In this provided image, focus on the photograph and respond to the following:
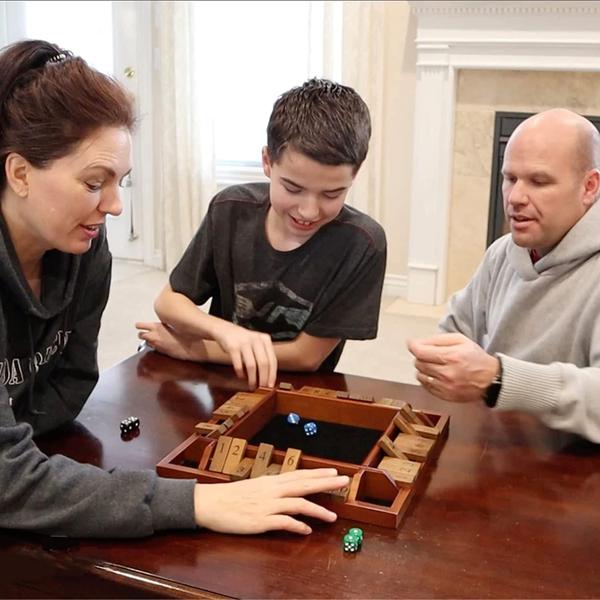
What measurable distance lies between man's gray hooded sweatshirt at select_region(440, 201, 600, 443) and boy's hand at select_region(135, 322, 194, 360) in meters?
0.61

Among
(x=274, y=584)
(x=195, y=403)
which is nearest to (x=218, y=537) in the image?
(x=274, y=584)

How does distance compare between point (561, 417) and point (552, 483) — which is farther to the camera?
point (561, 417)

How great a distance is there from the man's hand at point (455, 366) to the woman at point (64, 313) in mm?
321

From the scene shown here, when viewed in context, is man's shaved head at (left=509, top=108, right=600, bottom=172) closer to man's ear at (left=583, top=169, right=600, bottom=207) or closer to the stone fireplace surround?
man's ear at (left=583, top=169, right=600, bottom=207)

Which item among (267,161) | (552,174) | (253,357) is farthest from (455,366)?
(267,161)

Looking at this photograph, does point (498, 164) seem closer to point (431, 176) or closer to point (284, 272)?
point (431, 176)

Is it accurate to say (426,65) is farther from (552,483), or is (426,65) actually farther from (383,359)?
(552,483)

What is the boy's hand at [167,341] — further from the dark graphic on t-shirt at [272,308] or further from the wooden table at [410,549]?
the wooden table at [410,549]

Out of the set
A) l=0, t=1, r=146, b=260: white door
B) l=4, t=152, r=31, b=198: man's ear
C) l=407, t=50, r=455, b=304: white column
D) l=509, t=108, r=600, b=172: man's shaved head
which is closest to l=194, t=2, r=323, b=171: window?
l=0, t=1, r=146, b=260: white door

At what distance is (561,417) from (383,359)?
2172 mm

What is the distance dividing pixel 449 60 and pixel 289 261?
253cm

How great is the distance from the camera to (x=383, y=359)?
11.1 ft

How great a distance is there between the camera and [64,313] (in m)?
1.28

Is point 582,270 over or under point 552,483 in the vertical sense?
over
